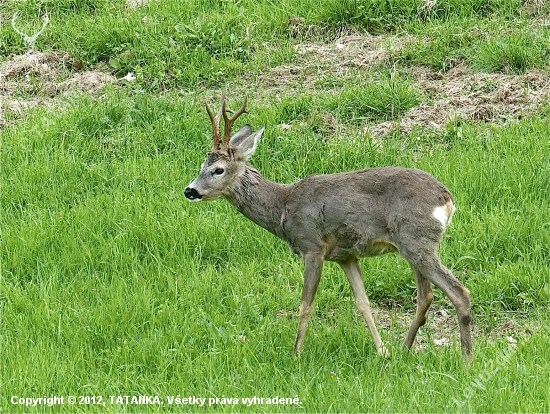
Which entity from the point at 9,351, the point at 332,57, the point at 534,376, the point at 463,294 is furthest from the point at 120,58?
the point at 534,376

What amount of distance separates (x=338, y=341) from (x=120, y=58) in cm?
520

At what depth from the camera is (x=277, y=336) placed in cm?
695

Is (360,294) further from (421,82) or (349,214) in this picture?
(421,82)

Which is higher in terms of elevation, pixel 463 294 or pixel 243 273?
pixel 463 294

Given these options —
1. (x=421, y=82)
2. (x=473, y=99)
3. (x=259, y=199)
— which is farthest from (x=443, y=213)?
(x=421, y=82)

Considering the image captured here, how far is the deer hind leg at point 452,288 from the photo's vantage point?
20.7 feet

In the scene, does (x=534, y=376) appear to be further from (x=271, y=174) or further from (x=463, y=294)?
(x=271, y=174)

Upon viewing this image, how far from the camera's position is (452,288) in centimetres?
632

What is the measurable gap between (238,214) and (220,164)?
1377 mm

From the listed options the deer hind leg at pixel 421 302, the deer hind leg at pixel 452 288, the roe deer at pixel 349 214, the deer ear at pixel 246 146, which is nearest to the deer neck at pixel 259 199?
the roe deer at pixel 349 214

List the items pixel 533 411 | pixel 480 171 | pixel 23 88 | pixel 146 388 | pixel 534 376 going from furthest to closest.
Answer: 1. pixel 23 88
2. pixel 480 171
3. pixel 146 388
4. pixel 534 376
5. pixel 533 411

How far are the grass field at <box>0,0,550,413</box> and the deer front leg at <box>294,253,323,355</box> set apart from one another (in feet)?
0.49

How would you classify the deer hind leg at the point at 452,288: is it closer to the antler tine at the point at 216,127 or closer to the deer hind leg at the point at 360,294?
the deer hind leg at the point at 360,294

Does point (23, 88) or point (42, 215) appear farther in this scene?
point (23, 88)
